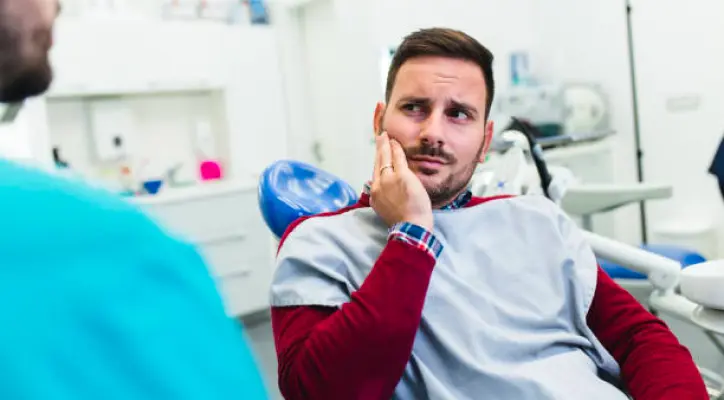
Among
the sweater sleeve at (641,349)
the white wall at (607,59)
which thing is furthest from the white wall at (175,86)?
the sweater sleeve at (641,349)

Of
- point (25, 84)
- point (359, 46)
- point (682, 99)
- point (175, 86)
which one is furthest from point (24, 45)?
point (682, 99)

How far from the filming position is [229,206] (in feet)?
11.7

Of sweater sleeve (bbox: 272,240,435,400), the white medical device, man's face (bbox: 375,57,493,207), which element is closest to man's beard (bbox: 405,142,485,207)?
man's face (bbox: 375,57,493,207)

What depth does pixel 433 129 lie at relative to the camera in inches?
45.2

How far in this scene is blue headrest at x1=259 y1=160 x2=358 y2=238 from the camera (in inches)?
54.4

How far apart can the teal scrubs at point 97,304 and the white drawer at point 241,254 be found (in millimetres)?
3205

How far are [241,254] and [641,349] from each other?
2.81 metres

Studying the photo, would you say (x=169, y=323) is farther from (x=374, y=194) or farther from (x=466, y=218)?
(x=466, y=218)

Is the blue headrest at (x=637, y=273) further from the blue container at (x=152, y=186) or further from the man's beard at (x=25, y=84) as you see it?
the blue container at (x=152, y=186)

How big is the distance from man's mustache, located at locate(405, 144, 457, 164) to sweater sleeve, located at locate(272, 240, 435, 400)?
0.88 ft

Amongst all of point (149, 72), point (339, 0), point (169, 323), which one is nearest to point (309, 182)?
point (169, 323)

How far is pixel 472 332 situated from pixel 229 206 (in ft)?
8.90

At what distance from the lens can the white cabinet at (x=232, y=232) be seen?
11.2 ft

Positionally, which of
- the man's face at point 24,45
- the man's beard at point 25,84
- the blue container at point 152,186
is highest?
the man's face at point 24,45
